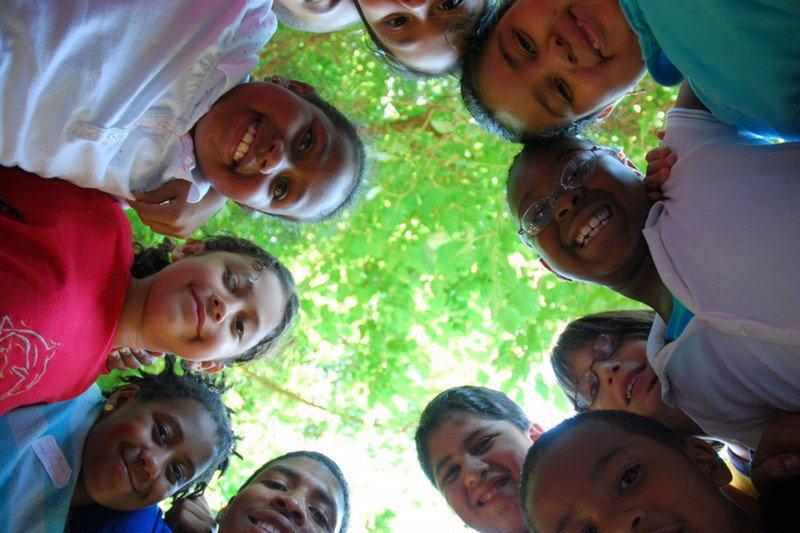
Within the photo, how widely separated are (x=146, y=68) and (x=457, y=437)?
1.99 m

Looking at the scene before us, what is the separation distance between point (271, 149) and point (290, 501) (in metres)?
1.50

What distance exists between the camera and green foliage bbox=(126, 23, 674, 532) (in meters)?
4.02

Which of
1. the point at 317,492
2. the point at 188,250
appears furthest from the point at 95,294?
the point at 317,492

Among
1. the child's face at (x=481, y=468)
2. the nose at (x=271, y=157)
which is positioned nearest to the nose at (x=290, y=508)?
the child's face at (x=481, y=468)

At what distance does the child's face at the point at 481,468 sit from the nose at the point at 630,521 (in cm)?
96

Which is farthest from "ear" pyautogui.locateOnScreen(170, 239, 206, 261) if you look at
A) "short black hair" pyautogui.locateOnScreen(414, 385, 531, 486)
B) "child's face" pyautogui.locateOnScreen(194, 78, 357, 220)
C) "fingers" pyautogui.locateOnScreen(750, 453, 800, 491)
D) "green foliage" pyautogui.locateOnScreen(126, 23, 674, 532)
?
"fingers" pyautogui.locateOnScreen(750, 453, 800, 491)

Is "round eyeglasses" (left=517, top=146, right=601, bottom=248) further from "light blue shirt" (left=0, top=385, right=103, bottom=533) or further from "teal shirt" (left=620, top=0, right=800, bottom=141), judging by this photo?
"light blue shirt" (left=0, top=385, right=103, bottom=533)

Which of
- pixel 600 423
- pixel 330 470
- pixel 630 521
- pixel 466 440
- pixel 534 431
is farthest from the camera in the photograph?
pixel 330 470

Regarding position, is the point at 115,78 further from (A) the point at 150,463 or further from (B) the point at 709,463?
(B) the point at 709,463

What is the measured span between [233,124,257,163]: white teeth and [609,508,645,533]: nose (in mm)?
1809

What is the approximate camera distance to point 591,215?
2.40 metres

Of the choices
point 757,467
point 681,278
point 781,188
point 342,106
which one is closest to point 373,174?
point 342,106

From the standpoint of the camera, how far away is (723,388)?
1.97m

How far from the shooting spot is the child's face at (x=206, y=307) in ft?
8.66
